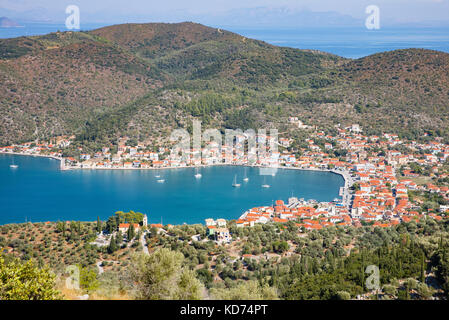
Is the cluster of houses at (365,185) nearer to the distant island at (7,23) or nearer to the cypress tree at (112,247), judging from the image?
the cypress tree at (112,247)

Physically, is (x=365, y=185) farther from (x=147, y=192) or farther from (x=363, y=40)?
(x=363, y=40)

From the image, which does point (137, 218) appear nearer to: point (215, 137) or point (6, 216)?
point (6, 216)

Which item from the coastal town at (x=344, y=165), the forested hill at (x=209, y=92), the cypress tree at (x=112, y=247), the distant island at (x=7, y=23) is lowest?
the cypress tree at (x=112, y=247)

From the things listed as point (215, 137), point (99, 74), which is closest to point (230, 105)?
point (215, 137)

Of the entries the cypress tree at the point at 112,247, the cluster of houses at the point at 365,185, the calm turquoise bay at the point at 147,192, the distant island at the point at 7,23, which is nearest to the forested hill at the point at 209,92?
the cluster of houses at the point at 365,185

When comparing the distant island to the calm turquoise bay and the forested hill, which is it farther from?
the calm turquoise bay
